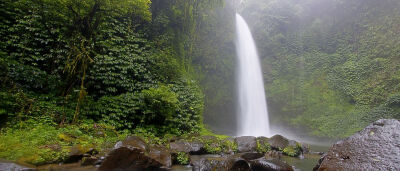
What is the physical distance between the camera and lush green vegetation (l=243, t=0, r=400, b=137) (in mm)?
15438

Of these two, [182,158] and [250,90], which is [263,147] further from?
[250,90]

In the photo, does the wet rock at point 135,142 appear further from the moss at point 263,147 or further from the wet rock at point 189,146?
the moss at point 263,147

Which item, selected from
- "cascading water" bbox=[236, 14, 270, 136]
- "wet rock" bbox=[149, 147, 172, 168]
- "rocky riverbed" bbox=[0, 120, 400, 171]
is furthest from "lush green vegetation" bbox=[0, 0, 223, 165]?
"cascading water" bbox=[236, 14, 270, 136]

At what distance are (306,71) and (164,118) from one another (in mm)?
16549

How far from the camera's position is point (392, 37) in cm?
1745

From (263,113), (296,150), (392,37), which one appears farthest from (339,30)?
(296,150)

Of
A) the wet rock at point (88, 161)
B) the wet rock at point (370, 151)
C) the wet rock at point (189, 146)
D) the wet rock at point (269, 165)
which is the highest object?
the wet rock at point (370, 151)

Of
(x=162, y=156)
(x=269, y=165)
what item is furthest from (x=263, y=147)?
(x=162, y=156)

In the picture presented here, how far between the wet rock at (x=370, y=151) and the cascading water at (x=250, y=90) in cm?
1159

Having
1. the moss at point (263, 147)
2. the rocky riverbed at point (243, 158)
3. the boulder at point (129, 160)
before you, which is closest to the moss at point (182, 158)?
the rocky riverbed at point (243, 158)

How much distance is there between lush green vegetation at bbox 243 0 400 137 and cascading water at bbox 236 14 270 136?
1.13 m

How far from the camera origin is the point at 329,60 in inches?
795

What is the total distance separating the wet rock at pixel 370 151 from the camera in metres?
3.07

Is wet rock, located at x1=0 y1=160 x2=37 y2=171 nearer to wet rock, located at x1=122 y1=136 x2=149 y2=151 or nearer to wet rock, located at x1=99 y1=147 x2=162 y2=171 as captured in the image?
Answer: wet rock, located at x1=99 y1=147 x2=162 y2=171
